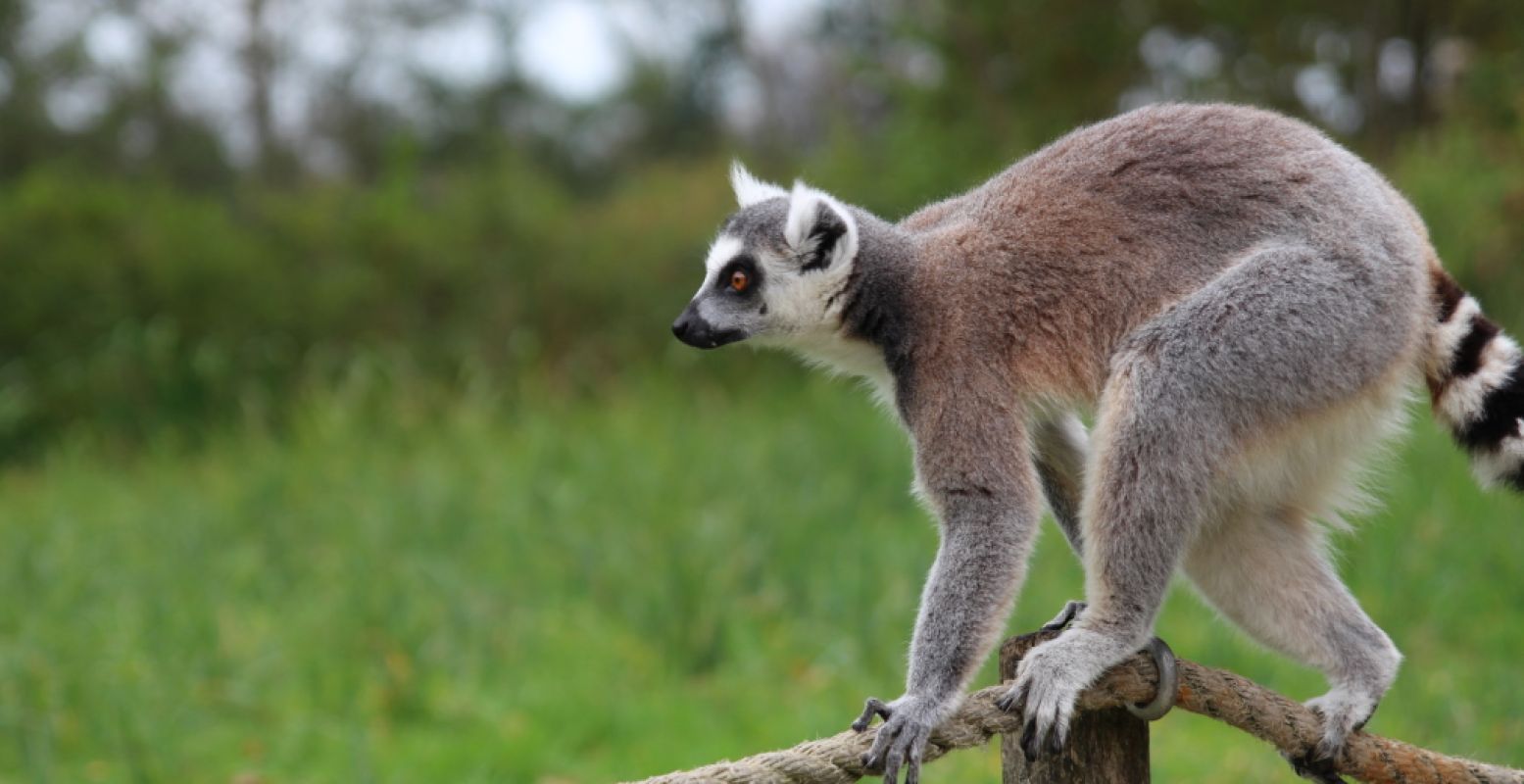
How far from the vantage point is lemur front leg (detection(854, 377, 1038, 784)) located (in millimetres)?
2682

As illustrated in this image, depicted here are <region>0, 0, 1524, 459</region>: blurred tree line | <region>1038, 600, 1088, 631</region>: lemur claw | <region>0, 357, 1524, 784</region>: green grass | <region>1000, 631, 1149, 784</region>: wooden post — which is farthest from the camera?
<region>0, 0, 1524, 459</region>: blurred tree line

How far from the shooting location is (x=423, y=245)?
1159 cm

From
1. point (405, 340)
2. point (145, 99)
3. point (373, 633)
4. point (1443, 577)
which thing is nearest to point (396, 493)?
point (373, 633)

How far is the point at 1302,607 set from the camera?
2.99 meters

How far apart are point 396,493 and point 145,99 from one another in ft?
38.6

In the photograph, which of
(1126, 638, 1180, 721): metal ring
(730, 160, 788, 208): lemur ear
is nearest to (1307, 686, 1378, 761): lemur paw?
(1126, 638, 1180, 721): metal ring

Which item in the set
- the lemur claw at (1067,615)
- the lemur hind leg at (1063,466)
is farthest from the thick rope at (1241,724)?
the lemur hind leg at (1063,466)

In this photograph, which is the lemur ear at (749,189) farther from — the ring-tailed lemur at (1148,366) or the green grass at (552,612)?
the green grass at (552,612)

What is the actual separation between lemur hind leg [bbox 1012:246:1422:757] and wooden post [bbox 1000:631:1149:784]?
4.7 inches

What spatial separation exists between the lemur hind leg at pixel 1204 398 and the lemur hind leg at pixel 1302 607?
0.27 meters

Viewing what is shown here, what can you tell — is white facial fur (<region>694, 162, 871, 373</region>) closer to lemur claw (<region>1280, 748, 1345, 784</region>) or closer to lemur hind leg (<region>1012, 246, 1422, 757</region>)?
→ lemur hind leg (<region>1012, 246, 1422, 757</region>)

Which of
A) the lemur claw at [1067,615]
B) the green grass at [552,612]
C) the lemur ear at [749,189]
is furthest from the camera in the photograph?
the green grass at [552,612]

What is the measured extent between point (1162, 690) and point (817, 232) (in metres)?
1.40

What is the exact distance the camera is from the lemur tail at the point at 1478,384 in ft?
9.31
